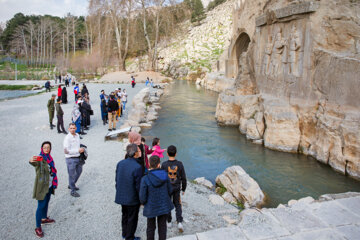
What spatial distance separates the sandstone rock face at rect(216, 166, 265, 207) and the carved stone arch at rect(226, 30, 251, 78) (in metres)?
19.2

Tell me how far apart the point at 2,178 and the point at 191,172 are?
18.8ft

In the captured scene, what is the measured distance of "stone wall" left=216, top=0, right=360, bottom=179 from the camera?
9.21 m

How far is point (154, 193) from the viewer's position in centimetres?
399

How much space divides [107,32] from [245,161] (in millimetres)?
41829

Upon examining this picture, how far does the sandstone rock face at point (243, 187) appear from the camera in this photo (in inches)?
281

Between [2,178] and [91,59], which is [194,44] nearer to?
[91,59]

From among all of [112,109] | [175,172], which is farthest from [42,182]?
[112,109]

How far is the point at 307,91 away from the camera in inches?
436

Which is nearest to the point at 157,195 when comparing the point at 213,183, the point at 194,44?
the point at 213,183

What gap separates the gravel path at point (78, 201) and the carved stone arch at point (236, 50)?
1986 cm

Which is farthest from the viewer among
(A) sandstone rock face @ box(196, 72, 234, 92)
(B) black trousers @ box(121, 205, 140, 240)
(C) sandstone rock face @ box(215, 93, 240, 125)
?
(A) sandstone rock face @ box(196, 72, 234, 92)

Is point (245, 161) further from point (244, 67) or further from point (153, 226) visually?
point (244, 67)

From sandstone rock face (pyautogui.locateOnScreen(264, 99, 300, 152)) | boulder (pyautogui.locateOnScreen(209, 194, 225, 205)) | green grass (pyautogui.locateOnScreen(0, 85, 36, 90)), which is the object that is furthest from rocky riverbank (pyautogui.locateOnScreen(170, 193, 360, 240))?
green grass (pyautogui.locateOnScreen(0, 85, 36, 90))

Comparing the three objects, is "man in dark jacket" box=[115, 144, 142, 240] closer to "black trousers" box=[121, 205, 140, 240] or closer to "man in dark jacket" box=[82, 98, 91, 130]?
"black trousers" box=[121, 205, 140, 240]
